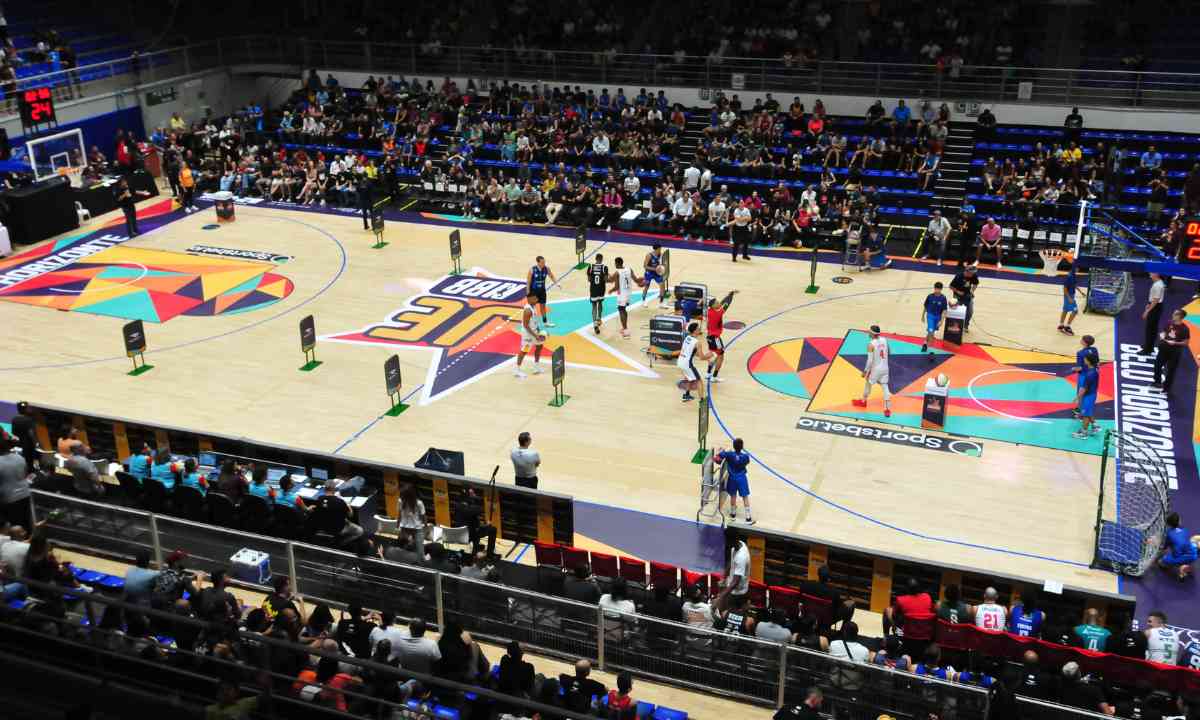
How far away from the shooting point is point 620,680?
11.4 metres

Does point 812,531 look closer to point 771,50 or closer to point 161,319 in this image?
point 161,319

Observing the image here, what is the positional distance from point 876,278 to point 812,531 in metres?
12.6

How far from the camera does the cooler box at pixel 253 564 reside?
591 inches

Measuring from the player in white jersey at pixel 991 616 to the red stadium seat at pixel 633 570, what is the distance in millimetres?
4343

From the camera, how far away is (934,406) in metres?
20.6

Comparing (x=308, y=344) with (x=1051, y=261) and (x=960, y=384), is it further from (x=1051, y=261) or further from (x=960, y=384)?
(x=1051, y=261)

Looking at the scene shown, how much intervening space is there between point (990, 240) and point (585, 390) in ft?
41.6

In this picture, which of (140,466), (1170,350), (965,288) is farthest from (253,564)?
(1170,350)

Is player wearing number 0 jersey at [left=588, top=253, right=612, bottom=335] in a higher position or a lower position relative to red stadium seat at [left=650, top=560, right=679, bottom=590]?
higher

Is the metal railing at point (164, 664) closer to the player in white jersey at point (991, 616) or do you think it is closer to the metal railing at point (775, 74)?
the player in white jersey at point (991, 616)

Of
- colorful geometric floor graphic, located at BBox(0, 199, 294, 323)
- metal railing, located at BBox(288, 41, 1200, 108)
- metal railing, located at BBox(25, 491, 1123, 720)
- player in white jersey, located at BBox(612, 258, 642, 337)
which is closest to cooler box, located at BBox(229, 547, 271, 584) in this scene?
metal railing, located at BBox(25, 491, 1123, 720)

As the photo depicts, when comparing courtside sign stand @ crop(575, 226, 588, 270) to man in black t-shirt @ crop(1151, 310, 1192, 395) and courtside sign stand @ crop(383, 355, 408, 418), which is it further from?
man in black t-shirt @ crop(1151, 310, 1192, 395)

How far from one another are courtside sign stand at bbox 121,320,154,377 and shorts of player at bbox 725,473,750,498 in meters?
13.0

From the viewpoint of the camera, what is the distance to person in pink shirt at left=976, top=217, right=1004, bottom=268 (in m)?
28.8
